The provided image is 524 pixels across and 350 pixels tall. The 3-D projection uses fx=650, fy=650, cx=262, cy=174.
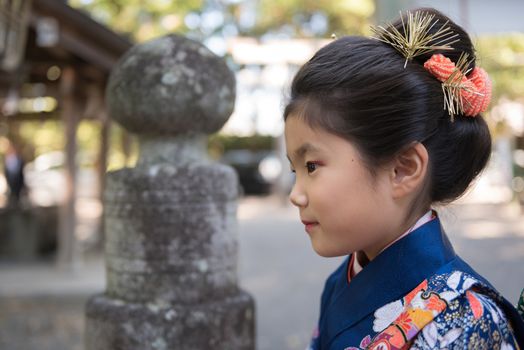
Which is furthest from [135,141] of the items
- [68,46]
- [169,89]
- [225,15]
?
[225,15]

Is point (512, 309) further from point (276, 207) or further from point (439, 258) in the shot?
point (276, 207)

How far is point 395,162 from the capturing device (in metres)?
1.33

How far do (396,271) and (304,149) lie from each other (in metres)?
0.32

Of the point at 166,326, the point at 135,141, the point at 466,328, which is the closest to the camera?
the point at 466,328

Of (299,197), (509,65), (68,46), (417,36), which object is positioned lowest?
(299,197)

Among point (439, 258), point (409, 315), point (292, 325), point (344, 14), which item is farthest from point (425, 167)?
point (344, 14)

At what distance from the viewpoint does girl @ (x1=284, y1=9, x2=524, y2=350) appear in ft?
4.29

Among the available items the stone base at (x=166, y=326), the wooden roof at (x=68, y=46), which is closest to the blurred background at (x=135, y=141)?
the wooden roof at (x=68, y=46)

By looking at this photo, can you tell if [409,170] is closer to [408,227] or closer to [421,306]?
[408,227]

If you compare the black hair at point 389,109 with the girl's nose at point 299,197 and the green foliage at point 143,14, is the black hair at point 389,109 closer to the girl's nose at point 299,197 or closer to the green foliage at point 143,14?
the girl's nose at point 299,197

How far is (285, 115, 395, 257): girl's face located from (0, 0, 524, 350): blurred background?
0.82 feet

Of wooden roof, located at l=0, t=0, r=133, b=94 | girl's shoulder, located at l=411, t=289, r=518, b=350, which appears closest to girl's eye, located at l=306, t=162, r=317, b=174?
girl's shoulder, located at l=411, t=289, r=518, b=350

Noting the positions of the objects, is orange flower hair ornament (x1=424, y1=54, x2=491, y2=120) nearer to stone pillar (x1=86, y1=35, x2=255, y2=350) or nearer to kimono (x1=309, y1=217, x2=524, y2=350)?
kimono (x1=309, y1=217, x2=524, y2=350)

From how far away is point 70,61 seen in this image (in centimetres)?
821
